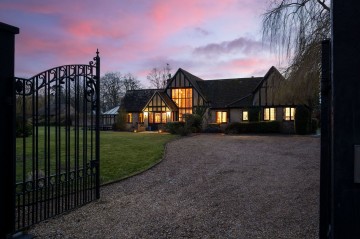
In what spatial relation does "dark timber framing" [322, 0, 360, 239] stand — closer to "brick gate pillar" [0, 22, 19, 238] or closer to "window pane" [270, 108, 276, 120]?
"brick gate pillar" [0, 22, 19, 238]

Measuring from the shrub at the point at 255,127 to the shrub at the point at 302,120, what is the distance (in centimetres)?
215

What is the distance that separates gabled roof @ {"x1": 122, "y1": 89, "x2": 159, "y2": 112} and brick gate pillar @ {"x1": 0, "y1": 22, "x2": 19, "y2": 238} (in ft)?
105

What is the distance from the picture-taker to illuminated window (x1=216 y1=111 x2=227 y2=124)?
30.9 m

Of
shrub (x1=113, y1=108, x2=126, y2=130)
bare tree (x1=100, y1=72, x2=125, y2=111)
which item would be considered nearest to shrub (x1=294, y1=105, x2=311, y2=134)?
shrub (x1=113, y1=108, x2=126, y2=130)

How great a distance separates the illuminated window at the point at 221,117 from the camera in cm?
3086

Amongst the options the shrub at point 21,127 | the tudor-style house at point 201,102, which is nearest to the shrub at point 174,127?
the tudor-style house at point 201,102

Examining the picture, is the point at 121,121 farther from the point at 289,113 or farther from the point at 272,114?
the point at 289,113

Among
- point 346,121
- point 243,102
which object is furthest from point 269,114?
Result: point 346,121

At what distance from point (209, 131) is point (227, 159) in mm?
16466

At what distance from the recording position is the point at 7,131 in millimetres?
3756

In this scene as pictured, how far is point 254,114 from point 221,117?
442cm

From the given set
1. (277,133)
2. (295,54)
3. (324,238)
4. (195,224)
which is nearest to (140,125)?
(277,133)

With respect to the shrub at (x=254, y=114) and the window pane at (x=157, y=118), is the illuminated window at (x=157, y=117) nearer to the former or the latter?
the window pane at (x=157, y=118)

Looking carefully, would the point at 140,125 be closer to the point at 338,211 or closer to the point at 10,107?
the point at 10,107
